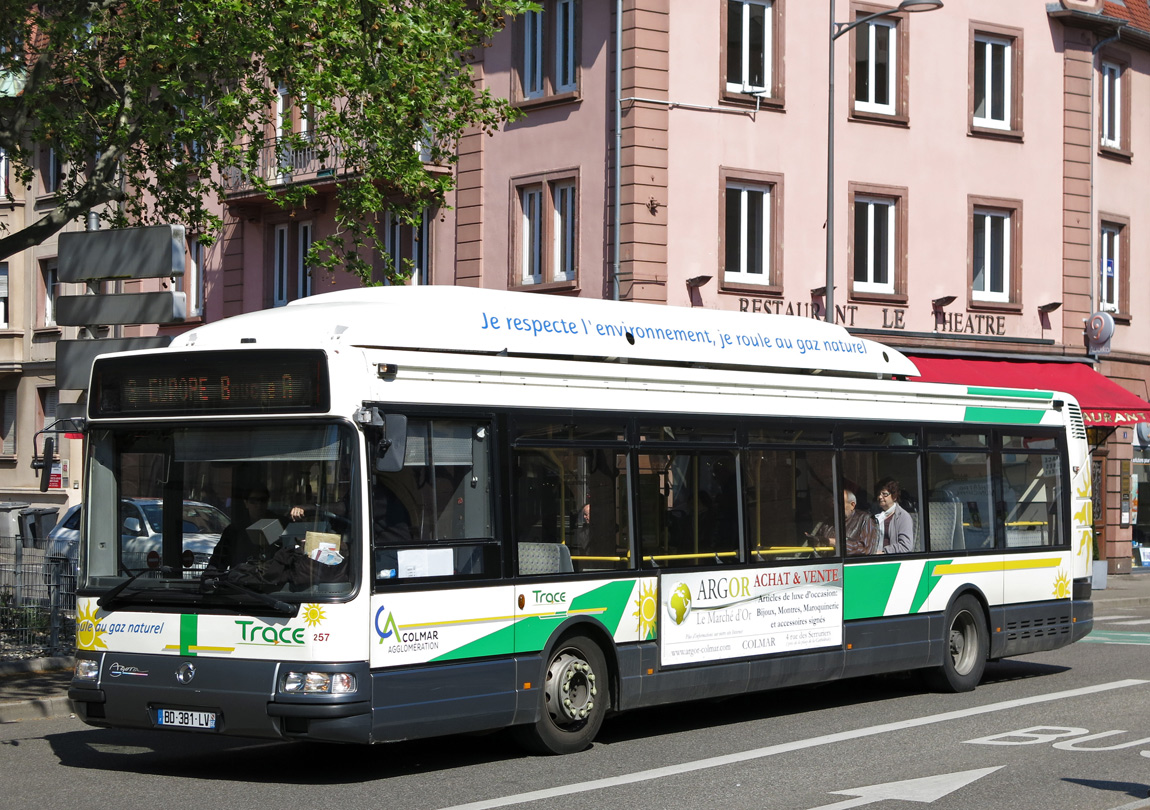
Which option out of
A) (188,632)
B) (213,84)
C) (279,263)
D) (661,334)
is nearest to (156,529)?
(188,632)

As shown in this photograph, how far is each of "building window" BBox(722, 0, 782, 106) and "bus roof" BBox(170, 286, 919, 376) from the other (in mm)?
14071

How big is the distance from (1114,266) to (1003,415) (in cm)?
1952

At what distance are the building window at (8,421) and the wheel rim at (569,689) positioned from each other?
1346 inches

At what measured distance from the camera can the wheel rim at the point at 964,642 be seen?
1512 centimetres

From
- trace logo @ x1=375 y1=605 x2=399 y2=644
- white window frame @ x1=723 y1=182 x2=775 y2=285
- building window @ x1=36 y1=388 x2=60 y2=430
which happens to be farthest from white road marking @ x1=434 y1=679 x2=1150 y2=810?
building window @ x1=36 y1=388 x2=60 y2=430

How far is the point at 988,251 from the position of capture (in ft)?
103

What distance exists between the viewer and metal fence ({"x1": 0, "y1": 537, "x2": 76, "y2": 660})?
1549 cm

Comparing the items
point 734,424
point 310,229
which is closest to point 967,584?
point 734,424

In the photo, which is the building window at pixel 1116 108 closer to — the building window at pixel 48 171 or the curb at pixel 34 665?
the curb at pixel 34 665

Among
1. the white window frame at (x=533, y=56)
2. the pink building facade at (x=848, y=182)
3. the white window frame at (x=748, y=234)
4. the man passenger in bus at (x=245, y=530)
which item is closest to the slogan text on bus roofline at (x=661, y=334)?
the man passenger in bus at (x=245, y=530)

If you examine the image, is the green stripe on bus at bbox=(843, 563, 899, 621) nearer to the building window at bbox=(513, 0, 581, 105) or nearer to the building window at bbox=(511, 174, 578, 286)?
the building window at bbox=(511, 174, 578, 286)

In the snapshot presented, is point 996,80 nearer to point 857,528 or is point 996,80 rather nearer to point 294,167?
point 294,167

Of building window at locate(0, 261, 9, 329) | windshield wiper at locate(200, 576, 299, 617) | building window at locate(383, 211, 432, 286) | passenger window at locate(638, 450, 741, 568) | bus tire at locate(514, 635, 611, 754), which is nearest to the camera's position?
windshield wiper at locate(200, 576, 299, 617)

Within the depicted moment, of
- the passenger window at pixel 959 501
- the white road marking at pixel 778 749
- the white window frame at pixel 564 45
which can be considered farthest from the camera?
the white window frame at pixel 564 45
